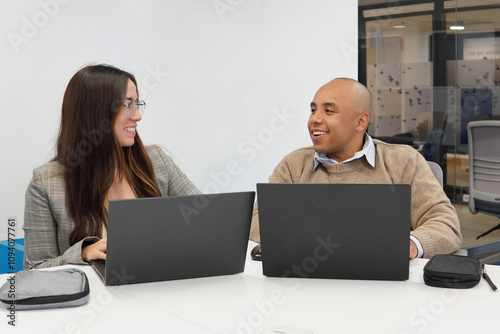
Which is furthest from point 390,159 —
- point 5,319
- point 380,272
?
point 5,319

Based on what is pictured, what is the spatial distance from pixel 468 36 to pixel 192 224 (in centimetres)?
419

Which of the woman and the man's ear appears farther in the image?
the man's ear

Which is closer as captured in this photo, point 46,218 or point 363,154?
point 46,218

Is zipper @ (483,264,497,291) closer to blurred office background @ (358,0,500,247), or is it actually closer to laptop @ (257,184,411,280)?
laptop @ (257,184,411,280)

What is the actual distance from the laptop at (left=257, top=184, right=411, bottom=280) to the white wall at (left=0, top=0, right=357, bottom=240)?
178cm

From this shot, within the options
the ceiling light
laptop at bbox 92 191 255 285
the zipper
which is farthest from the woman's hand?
the ceiling light

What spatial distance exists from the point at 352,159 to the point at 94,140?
1017 millimetres

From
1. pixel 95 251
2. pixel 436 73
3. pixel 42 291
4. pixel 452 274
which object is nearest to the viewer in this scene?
pixel 42 291

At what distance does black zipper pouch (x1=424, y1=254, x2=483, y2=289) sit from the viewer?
165 centimetres

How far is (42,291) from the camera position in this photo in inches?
59.8

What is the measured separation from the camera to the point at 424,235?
2.05 meters

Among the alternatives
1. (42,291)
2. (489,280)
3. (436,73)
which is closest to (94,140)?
(42,291)

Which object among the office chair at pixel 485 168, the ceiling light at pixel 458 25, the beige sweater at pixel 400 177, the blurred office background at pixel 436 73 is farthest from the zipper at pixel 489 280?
the ceiling light at pixel 458 25

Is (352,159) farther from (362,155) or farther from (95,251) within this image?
(95,251)
